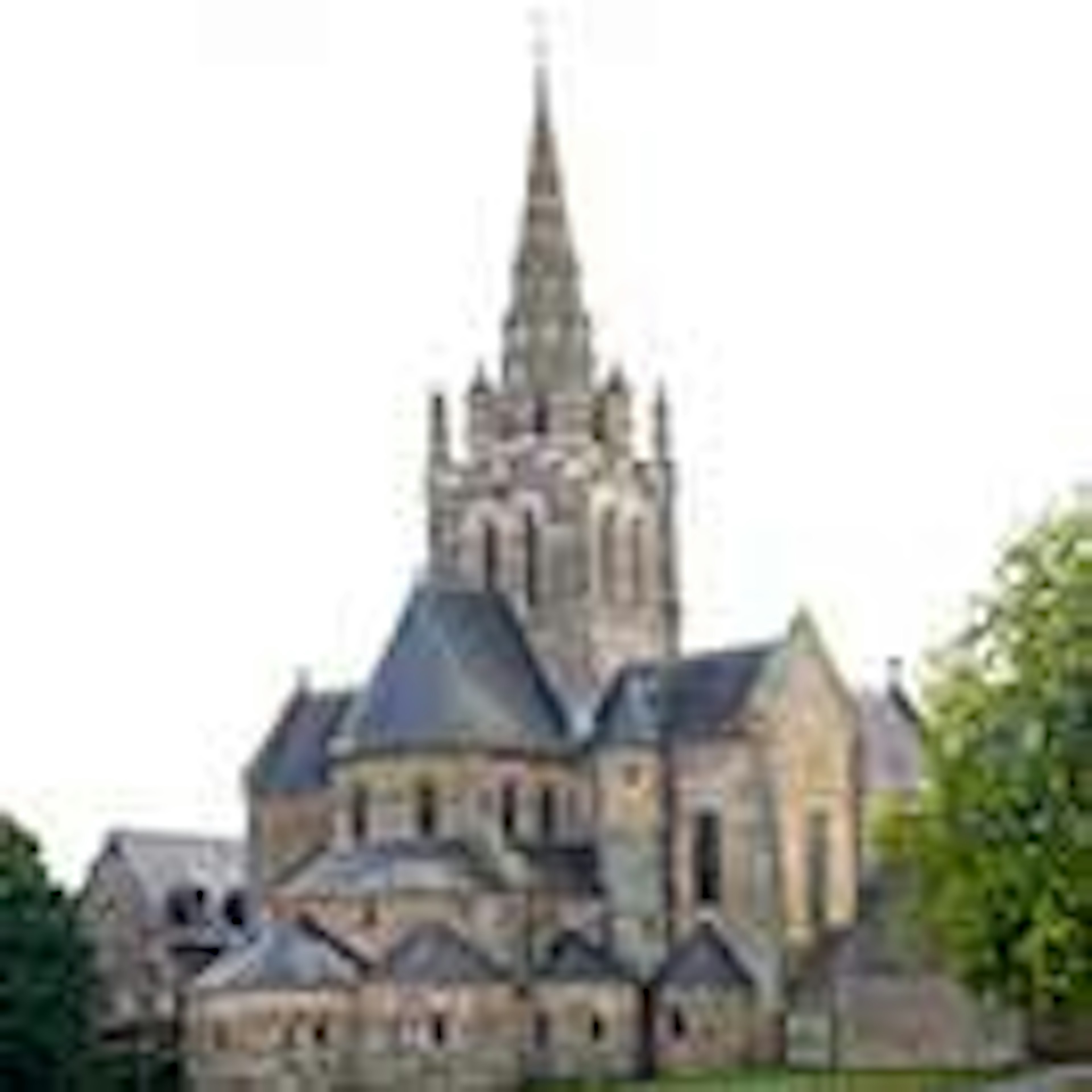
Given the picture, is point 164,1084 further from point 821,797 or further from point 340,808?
point 821,797

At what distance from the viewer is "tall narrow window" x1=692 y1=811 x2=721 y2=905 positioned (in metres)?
118

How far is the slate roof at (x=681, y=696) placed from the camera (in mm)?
117875

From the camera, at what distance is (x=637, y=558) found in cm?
12588

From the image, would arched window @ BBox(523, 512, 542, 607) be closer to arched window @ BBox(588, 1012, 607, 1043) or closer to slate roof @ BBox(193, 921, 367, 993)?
slate roof @ BBox(193, 921, 367, 993)

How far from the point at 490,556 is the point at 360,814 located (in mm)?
10068

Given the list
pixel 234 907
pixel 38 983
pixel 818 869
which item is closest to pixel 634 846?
pixel 818 869

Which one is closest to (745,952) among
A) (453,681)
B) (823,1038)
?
(823,1038)

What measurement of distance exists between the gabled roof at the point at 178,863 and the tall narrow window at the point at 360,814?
45.1 feet

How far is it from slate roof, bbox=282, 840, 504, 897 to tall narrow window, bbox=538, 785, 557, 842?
270 cm

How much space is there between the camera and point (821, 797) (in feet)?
391

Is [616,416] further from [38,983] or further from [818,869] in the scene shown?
[38,983]

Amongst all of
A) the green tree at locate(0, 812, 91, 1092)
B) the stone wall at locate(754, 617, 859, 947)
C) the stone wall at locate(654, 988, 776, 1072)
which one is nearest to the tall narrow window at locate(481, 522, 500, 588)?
the stone wall at locate(754, 617, 859, 947)

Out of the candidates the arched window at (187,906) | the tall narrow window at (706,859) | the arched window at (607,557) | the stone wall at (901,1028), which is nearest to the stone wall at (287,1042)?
the tall narrow window at (706,859)

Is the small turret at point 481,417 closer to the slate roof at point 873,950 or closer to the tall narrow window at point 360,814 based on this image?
the tall narrow window at point 360,814
